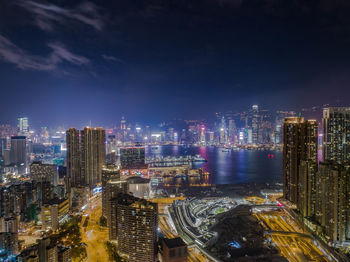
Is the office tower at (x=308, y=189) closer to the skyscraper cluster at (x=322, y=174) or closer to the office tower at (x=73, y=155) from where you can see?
the skyscraper cluster at (x=322, y=174)

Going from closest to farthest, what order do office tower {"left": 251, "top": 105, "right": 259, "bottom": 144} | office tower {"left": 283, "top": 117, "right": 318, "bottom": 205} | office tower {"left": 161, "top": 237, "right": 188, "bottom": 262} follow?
office tower {"left": 161, "top": 237, "right": 188, "bottom": 262} → office tower {"left": 283, "top": 117, "right": 318, "bottom": 205} → office tower {"left": 251, "top": 105, "right": 259, "bottom": 144}

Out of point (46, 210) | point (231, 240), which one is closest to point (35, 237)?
point (46, 210)

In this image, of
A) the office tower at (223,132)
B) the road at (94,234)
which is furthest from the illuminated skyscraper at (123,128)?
the road at (94,234)

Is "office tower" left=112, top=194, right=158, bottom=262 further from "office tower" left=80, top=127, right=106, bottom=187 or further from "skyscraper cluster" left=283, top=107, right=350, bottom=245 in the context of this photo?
"office tower" left=80, top=127, right=106, bottom=187

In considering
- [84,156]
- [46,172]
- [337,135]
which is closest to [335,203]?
[337,135]

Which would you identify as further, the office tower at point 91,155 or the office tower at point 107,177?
the office tower at point 91,155

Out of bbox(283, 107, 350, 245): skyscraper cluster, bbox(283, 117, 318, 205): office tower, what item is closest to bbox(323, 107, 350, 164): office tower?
bbox(283, 107, 350, 245): skyscraper cluster

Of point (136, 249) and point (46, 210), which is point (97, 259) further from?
point (46, 210)
